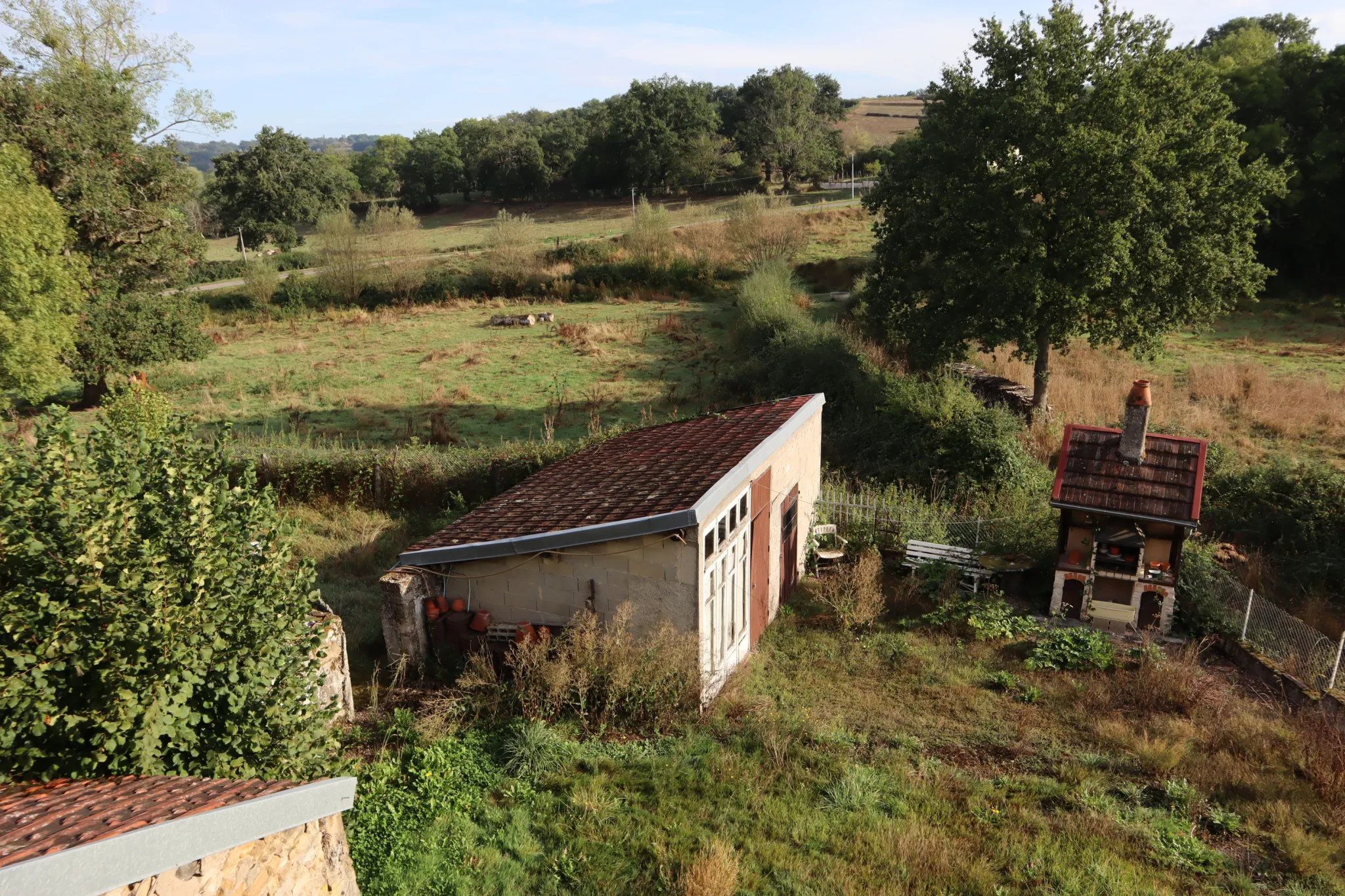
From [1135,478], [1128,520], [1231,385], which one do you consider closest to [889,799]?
[1128,520]

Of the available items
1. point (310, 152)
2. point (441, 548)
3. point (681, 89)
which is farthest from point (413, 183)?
point (441, 548)

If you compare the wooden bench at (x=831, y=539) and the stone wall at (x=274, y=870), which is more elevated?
the stone wall at (x=274, y=870)

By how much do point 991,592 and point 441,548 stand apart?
26.6 feet

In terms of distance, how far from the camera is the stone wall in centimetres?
433

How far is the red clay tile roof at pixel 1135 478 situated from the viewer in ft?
38.9

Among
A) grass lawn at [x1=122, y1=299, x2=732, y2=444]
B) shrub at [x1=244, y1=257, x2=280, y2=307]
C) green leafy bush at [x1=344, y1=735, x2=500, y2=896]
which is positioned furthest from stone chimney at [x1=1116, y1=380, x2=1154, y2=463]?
shrub at [x1=244, y1=257, x2=280, y2=307]

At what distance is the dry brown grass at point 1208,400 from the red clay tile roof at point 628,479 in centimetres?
866

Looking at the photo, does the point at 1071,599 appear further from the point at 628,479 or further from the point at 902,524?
the point at 628,479

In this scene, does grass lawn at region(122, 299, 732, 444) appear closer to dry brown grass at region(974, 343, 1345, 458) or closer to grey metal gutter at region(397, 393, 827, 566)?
grey metal gutter at region(397, 393, 827, 566)

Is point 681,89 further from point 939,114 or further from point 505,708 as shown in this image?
point 505,708

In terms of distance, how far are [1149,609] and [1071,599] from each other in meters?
1.01

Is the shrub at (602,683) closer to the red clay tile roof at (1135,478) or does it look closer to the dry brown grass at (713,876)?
the dry brown grass at (713,876)

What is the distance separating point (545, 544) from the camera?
33.2ft

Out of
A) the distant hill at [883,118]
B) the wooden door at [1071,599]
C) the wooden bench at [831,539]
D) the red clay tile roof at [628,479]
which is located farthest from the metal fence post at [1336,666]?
the distant hill at [883,118]
